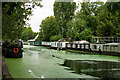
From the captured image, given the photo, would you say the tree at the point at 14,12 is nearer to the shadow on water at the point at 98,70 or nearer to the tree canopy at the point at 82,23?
the shadow on water at the point at 98,70

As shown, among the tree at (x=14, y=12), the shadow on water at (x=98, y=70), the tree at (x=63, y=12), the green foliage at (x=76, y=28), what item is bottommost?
the shadow on water at (x=98, y=70)

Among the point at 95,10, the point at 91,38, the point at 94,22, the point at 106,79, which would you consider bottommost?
the point at 106,79

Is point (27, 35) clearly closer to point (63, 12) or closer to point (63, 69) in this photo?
point (63, 12)

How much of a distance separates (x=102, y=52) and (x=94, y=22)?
24298 mm

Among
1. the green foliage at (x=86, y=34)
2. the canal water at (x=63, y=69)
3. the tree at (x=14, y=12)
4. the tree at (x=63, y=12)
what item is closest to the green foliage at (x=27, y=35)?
the tree at (x=63, y=12)

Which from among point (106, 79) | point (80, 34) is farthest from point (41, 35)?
point (106, 79)

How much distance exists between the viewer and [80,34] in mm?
60875

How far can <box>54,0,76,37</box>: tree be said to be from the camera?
7350 cm

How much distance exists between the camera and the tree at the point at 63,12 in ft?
241

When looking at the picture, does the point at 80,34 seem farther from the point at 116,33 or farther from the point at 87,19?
the point at 116,33

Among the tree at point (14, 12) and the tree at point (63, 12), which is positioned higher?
the tree at point (63, 12)

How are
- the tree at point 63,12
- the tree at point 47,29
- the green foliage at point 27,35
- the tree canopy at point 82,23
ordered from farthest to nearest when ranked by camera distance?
1. the green foliage at point 27,35
2. the tree at point 47,29
3. the tree at point 63,12
4. the tree canopy at point 82,23

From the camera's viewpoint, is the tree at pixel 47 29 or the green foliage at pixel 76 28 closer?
the green foliage at pixel 76 28

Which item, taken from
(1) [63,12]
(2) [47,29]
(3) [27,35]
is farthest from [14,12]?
(3) [27,35]
